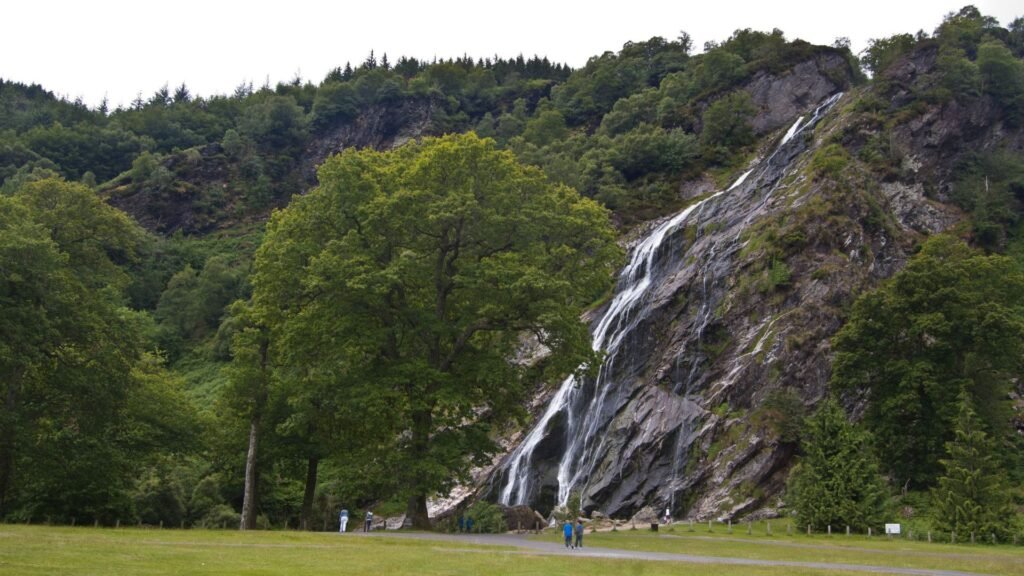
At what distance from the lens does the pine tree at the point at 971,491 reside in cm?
3325

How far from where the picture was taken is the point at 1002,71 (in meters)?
75.8

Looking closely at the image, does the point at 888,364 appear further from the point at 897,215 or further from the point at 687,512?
→ the point at 897,215

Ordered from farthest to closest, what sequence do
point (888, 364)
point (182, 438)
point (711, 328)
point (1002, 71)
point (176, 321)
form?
point (176, 321), point (1002, 71), point (711, 328), point (888, 364), point (182, 438)

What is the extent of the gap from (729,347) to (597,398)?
8.30 m

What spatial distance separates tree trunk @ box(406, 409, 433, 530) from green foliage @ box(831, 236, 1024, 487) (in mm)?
21666

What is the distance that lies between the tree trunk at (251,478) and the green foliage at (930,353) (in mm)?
28476

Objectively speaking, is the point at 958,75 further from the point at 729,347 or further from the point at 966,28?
the point at 729,347

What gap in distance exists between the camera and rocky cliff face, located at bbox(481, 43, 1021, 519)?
44031 mm

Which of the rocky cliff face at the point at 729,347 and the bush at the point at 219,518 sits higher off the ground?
the rocky cliff face at the point at 729,347

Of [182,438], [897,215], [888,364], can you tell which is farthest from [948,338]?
[182,438]

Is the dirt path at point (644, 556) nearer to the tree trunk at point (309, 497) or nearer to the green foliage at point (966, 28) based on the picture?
the tree trunk at point (309, 497)

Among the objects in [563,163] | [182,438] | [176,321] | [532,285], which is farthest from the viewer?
[176,321]

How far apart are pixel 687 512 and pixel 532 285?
1687cm

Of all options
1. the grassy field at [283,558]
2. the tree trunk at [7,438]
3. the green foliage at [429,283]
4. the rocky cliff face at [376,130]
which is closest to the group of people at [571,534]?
the grassy field at [283,558]
